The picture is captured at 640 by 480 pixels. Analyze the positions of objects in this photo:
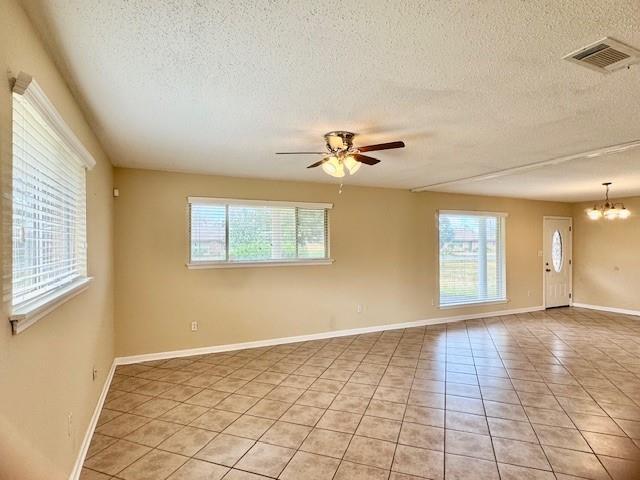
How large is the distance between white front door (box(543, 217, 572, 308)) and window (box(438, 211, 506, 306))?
1.35 meters

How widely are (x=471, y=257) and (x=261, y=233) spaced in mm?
4200

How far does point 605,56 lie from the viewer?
172cm

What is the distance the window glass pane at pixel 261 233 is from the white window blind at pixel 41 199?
2428 mm

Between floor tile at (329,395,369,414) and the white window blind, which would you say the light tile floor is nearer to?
floor tile at (329,395,369,414)

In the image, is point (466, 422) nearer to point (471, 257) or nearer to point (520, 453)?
point (520, 453)

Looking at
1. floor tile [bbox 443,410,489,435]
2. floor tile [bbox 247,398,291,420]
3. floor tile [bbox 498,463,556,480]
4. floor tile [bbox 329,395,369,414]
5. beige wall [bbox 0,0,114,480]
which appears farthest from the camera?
floor tile [bbox 329,395,369,414]

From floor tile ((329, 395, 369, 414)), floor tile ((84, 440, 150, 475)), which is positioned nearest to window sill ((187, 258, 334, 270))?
floor tile ((329, 395, 369, 414))

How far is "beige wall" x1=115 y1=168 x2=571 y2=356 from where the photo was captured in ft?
14.4

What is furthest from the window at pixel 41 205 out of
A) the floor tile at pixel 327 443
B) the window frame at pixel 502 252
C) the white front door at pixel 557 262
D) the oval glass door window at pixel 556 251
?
the oval glass door window at pixel 556 251

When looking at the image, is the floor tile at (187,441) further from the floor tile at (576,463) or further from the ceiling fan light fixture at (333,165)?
the floor tile at (576,463)

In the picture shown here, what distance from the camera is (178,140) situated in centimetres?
319

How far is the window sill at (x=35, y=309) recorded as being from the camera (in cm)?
131

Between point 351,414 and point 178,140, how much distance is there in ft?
9.32

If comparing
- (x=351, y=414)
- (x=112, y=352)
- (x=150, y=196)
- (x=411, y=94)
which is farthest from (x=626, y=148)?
(x=112, y=352)
